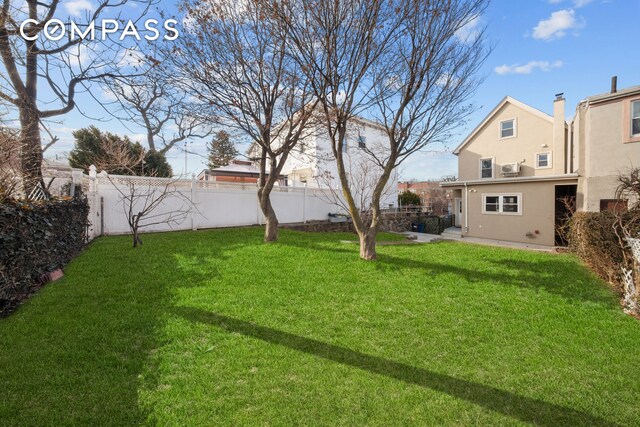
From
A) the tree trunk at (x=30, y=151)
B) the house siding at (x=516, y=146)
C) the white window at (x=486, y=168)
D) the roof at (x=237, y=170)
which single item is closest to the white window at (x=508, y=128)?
the house siding at (x=516, y=146)

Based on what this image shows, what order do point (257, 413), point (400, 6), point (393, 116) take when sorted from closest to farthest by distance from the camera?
point (257, 413)
point (400, 6)
point (393, 116)

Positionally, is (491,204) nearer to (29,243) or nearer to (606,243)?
(606,243)

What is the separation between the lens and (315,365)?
2900 millimetres

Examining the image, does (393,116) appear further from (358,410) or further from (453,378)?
(358,410)

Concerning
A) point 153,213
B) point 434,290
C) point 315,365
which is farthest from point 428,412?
point 153,213

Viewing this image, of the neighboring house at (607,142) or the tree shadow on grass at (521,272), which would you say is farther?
the neighboring house at (607,142)

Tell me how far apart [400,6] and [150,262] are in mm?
6988

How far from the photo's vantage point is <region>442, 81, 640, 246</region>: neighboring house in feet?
34.4

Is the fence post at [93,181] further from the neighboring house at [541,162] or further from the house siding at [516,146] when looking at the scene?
the house siding at [516,146]

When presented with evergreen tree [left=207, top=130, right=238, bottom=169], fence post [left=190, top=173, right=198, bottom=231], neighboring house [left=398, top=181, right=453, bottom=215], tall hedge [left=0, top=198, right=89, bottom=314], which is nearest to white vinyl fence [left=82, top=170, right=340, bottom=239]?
fence post [left=190, top=173, right=198, bottom=231]

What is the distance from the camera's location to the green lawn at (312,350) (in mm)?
2307

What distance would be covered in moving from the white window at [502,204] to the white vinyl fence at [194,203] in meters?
7.61

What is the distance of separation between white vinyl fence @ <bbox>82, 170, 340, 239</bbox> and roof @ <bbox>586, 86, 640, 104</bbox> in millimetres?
10707

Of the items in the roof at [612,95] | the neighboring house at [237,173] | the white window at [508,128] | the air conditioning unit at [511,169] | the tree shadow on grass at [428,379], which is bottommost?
the tree shadow on grass at [428,379]
